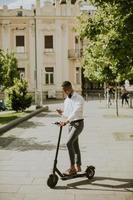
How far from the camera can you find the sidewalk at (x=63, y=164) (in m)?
8.43

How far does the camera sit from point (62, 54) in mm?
53469

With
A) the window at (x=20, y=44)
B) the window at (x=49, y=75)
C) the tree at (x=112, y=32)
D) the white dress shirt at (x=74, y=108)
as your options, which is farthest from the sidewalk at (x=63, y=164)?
the window at (x=20, y=44)

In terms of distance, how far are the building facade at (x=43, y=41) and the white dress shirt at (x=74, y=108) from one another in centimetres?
4353

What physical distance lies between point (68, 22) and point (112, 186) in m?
45.4

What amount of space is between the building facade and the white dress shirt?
4353 centimetres

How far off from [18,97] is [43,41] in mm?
25317

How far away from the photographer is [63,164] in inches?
441

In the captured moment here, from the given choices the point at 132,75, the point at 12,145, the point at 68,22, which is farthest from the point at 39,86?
the point at 12,145

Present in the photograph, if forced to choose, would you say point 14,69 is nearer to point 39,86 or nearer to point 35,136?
point 39,86

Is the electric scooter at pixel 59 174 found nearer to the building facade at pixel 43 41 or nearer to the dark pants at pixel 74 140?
the dark pants at pixel 74 140

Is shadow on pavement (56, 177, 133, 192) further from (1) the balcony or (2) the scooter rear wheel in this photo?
(1) the balcony

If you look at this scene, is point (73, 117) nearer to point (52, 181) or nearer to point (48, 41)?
point (52, 181)

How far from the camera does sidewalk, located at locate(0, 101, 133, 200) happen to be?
8.43 meters

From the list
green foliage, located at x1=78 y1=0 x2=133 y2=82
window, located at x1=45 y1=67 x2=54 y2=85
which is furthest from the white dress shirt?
window, located at x1=45 y1=67 x2=54 y2=85
